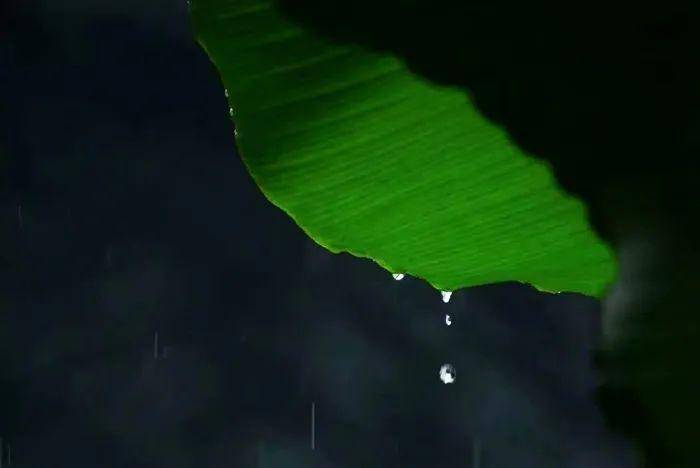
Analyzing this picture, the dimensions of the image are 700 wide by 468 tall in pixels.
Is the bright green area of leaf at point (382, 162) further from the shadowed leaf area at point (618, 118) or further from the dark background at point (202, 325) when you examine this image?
the dark background at point (202, 325)

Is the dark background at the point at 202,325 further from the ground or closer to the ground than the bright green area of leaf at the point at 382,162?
closer to the ground

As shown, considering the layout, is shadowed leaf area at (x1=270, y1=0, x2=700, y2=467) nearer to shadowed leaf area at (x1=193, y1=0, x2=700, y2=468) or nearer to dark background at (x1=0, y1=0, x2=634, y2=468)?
shadowed leaf area at (x1=193, y1=0, x2=700, y2=468)

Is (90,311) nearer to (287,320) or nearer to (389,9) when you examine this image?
(287,320)

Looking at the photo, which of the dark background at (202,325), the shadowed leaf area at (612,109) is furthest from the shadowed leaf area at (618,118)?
the dark background at (202,325)

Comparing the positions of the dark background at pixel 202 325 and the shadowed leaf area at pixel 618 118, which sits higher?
the shadowed leaf area at pixel 618 118

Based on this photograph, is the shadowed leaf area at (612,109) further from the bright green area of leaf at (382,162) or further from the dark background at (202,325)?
the dark background at (202,325)

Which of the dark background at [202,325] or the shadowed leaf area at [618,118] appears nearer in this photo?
the shadowed leaf area at [618,118]

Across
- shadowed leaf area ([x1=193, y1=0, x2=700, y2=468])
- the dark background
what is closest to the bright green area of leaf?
shadowed leaf area ([x1=193, y1=0, x2=700, y2=468])
